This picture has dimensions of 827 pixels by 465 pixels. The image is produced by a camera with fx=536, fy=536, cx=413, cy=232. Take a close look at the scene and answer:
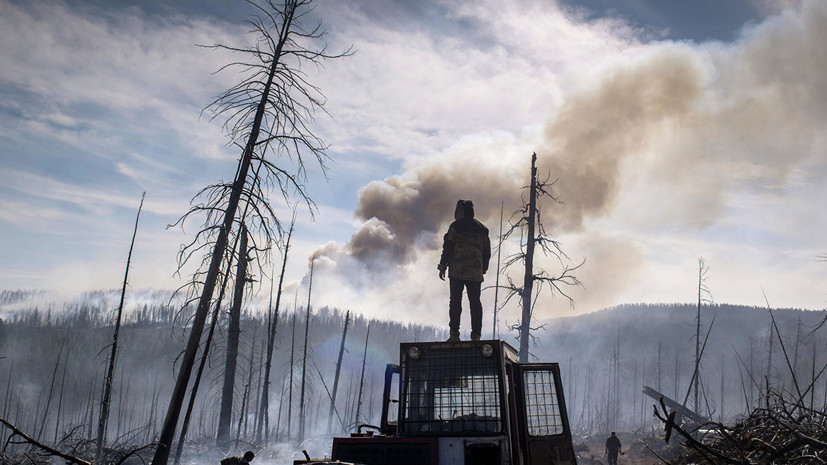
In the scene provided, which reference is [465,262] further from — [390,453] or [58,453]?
[58,453]

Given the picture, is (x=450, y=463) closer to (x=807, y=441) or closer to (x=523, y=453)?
(x=523, y=453)

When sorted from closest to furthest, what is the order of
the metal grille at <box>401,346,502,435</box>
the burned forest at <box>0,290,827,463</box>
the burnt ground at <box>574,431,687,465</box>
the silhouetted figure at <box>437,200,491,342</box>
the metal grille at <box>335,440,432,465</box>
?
the metal grille at <box>335,440,432,465</box>, the metal grille at <box>401,346,502,435</box>, the silhouetted figure at <box>437,200,491,342</box>, the burnt ground at <box>574,431,687,465</box>, the burned forest at <box>0,290,827,463</box>

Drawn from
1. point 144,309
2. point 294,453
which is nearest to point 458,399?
point 294,453

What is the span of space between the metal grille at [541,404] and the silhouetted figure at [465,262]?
1.45m

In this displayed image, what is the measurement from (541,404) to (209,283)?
5.37 meters

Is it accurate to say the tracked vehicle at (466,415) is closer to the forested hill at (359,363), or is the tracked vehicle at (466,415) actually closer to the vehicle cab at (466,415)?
the vehicle cab at (466,415)

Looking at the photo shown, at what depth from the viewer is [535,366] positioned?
26.6 feet

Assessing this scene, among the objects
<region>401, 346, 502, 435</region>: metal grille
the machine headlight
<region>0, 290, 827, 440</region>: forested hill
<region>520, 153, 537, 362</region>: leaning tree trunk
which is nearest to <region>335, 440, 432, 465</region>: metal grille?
<region>401, 346, 502, 435</region>: metal grille

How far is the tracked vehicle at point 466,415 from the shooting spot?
6273 mm

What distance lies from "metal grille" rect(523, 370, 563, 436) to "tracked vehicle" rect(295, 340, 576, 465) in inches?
0.6

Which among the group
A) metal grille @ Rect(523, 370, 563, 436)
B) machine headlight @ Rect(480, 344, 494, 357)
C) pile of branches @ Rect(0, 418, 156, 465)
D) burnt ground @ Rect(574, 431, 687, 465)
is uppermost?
machine headlight @ Rect(480, 344, 494, 357)

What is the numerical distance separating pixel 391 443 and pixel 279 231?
3987 millimetres

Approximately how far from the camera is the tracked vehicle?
20.6 ft

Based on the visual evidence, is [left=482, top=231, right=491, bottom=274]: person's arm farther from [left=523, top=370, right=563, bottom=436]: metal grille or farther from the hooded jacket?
[left=523, top=370, right=563, bottom=436]: metal grille
